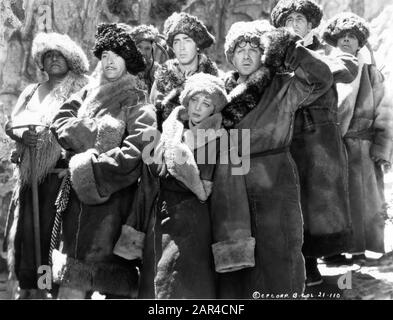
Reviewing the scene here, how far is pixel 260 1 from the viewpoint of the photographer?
29.2ft

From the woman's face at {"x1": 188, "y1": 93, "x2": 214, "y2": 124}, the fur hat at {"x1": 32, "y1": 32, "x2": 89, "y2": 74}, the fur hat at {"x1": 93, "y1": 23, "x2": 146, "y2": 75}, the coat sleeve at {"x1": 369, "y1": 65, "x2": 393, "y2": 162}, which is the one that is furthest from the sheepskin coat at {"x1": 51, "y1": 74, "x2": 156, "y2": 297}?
the coat sleeve at {"x1": 369, "y1": 65, "x2": 393, "y2": 162}

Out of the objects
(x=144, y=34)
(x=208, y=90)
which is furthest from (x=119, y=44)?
(x=144, y=34)

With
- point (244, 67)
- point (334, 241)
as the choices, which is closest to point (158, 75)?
point (244, 67)

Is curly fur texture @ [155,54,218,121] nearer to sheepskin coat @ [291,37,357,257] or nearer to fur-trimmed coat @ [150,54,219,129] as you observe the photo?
fur-trimmed coat @ [150,54,219,129]

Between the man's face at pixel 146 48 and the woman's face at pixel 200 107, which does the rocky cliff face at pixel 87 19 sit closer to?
the man's face at pixel 146 48

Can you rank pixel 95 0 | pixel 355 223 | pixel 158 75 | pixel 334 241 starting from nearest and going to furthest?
pixel 334 241
pixel 158 75
pixel 355 223
pixel 95 0

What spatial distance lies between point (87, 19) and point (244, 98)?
5.45 meters

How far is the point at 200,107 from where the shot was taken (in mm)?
3461

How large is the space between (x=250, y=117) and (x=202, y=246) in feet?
2.39

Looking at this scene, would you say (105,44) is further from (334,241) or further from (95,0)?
(95,0)

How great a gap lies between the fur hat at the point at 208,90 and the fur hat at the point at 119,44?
0.53 m

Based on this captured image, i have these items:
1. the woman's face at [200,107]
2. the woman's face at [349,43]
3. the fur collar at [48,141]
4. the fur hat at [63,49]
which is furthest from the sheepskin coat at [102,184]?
the woman's face at [349,43]

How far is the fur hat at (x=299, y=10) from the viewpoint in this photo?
4082mm
